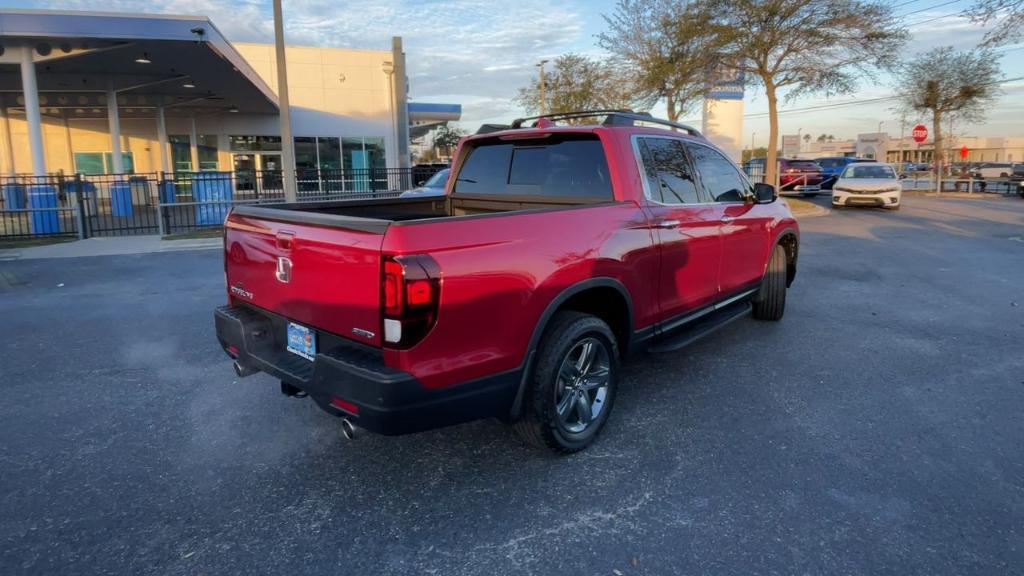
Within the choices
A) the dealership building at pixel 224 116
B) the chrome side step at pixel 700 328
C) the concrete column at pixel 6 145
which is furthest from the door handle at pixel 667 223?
the concrete column at pixel 6 145

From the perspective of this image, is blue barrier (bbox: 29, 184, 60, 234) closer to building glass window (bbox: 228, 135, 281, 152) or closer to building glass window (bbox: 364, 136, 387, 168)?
building glass window (bbox: 364, 136, 387, 168)

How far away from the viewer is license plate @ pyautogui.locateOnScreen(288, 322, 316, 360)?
3.20m

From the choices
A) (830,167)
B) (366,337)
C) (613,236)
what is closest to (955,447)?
(613,236)

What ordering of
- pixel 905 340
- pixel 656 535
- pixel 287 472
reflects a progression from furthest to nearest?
pixel 905 340 → pixel 287 472 → pixel 656 535

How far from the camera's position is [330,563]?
264 cm

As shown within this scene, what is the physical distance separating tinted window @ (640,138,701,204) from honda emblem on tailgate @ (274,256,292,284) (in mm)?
2325

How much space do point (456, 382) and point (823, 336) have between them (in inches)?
178

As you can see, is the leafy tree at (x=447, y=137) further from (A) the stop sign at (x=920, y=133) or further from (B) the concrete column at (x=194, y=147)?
(A) the stop sign at (x=920, y=133)

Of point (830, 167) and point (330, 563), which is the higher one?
point (830, 167)

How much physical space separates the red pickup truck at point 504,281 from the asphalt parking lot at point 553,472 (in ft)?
1.50

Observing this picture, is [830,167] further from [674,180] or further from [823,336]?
[674,180]

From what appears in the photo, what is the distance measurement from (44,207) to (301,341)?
50.3 feet

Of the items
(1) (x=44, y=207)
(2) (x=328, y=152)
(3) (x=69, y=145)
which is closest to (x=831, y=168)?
(2) (x=328, y=152)

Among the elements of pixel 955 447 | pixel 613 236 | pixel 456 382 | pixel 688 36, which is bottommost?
pixel 955 447
